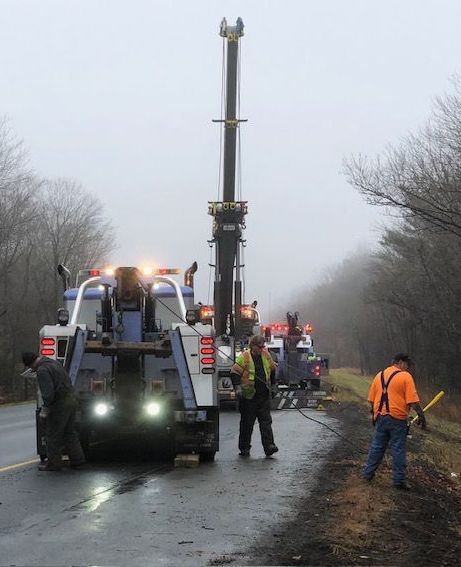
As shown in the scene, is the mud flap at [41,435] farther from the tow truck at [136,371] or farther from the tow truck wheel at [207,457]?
the tow truck wheel at [207,457]

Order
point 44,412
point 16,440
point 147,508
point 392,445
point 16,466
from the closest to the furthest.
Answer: point 147,508
point 392,445
point 44,412
point 16,466
point 16,440

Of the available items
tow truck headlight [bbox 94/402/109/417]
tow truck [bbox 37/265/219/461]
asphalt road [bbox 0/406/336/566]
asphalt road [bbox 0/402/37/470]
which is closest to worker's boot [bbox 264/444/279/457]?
asphalt road [bbox 0/406/336/566]

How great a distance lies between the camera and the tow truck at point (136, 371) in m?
9.88

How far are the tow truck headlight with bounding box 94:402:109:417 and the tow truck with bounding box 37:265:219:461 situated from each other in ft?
0.05

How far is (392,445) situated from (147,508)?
3118mm

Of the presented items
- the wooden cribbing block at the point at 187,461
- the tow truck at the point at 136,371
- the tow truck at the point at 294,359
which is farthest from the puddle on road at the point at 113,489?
the tow truck at the point at 294,359

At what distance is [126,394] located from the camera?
10055 mm

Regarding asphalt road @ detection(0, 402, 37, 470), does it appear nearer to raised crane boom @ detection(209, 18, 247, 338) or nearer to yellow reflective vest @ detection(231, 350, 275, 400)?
yellow reflective vest @ detection(231, 350, 275, 400)

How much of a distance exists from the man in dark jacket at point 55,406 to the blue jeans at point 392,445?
3.93 m

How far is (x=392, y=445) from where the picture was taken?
8.65 meters

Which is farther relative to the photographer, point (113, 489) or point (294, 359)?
point (294, 359)

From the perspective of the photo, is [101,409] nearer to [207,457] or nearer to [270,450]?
[207,457]

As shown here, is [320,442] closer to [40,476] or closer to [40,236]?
[40,476]

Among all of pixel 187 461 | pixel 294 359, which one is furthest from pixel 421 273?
pixel 187 461
